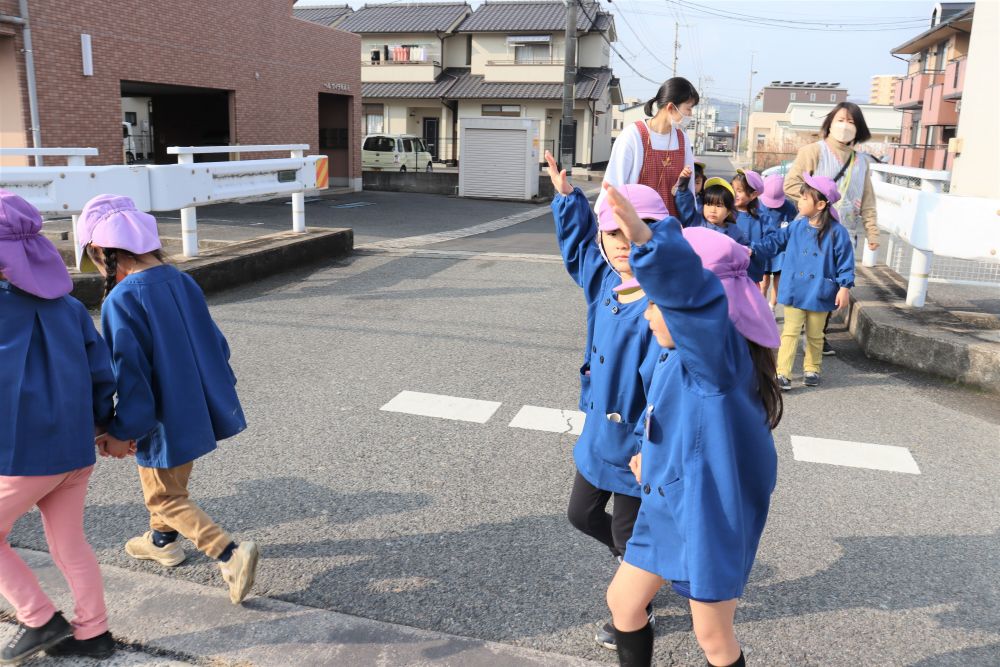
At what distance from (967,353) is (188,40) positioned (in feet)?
51.8

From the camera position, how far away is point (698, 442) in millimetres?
1925

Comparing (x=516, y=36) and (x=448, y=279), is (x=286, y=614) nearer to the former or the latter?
(x=448, y=279)

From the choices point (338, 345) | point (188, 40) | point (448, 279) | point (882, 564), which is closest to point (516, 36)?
point (188, 40)

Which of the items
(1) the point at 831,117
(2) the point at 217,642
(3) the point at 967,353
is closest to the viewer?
(2) the point at 217,642

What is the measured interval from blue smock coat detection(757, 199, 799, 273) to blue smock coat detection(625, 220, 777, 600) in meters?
4.45

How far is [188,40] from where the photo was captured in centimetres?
1634

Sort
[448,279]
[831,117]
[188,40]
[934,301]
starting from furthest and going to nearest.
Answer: [188,40] → [448,279] → [934,301] → [831,117]

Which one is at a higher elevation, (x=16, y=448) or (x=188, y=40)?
(x=188, y=40)

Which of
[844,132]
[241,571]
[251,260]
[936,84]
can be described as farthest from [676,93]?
[936,84]

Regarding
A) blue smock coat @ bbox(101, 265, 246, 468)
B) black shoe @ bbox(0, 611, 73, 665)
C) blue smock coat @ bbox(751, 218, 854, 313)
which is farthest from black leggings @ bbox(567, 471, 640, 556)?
blue smock coat @ bbox(751, 218, 854, 313)

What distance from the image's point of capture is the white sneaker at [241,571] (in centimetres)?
274

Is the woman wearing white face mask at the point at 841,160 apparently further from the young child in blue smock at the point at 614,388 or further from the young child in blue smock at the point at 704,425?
the young child in blue smock at the point at 704,425

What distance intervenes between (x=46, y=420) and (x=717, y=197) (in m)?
4.34

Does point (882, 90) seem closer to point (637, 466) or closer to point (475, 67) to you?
point (475, 67)
